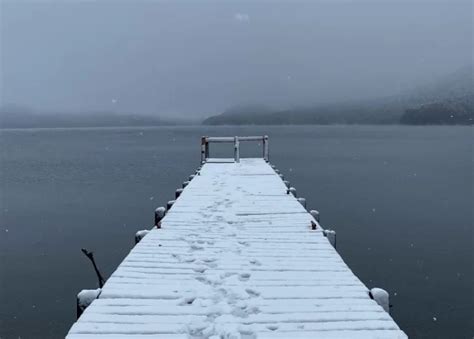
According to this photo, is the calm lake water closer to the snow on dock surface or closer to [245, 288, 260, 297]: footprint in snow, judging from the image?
the snow on dock surface

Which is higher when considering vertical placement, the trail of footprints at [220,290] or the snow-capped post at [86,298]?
the snow-capped post at [86,298]

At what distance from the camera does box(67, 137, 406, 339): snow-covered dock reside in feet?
17.4

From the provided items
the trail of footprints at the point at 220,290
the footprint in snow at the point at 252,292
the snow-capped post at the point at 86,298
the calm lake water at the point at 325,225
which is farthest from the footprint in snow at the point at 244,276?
the calm lake water at the point at 325,225

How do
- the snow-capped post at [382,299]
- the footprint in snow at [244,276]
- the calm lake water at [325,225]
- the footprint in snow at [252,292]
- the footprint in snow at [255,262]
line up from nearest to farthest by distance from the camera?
the snow-capped post at [382,299] → the footprint in snow at [252,292] → the footprint in snow at [244,276] → the footprint in snow at [255,262] → the calm lake water at [325,225]

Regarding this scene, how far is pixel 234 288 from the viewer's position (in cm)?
649

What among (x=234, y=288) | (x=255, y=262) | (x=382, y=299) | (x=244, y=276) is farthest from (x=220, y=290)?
(x=382, y=299)

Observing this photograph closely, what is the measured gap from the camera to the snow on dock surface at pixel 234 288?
530 cm

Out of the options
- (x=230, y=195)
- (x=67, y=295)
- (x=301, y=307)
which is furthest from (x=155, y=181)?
(x=301, y=307)

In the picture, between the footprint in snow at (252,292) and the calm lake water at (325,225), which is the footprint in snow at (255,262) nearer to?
the footprint in snow at (252,292)

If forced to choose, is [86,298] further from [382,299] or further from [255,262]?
[382,299]

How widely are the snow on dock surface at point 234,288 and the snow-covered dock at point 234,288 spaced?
0.01 m

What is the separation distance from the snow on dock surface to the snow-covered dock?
14 millimetres

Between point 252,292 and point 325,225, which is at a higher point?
point 252,292

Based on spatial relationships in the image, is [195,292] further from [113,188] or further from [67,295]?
[113,188]
